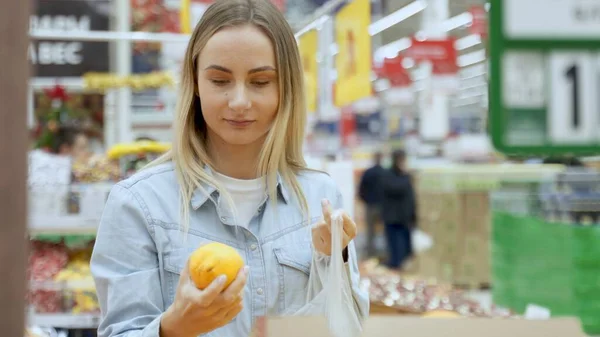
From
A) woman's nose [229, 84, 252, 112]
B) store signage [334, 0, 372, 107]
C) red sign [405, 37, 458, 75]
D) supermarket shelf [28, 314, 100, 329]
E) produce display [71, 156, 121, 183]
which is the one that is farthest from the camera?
red sign [405, 37, 458, 75]

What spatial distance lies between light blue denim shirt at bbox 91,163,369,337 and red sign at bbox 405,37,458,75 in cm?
1022

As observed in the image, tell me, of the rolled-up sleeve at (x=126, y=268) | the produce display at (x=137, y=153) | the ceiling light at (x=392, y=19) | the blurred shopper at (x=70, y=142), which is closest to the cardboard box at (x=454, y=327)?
the rolled-up sleeve at (x=126, y=268)

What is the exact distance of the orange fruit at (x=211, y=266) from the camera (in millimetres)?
1364

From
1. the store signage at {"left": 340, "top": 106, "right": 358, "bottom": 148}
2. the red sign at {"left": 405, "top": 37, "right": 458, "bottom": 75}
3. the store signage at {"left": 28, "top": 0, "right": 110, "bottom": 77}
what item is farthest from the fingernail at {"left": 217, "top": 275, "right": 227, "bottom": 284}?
the red sign at {"left": 405, "top": 37, "right": 458, "bottom": 75}

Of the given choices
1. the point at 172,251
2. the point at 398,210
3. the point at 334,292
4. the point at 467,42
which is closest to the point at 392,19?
the point at 398,210

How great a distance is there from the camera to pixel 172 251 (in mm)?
1668

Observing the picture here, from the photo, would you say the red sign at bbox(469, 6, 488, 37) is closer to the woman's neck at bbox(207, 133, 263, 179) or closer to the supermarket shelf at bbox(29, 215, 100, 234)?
the supermarket shelf at bbox(29, 215, 100, 234)

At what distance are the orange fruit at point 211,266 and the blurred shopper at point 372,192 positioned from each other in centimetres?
1064

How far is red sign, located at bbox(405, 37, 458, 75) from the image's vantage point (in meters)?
11.8

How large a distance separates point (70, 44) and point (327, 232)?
701cm

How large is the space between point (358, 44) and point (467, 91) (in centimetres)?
2552

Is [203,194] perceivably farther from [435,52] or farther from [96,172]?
[435,52]

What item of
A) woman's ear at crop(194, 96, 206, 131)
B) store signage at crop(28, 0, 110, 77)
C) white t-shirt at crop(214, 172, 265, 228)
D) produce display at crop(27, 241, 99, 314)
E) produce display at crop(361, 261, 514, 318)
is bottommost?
produce display at crop(361, 261, 514, 318)

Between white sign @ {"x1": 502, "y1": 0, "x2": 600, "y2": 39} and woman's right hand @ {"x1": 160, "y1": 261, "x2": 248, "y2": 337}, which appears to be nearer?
white sign @ {"x1": 502, "y1": 0, "x2": 600, "y2": 39}
